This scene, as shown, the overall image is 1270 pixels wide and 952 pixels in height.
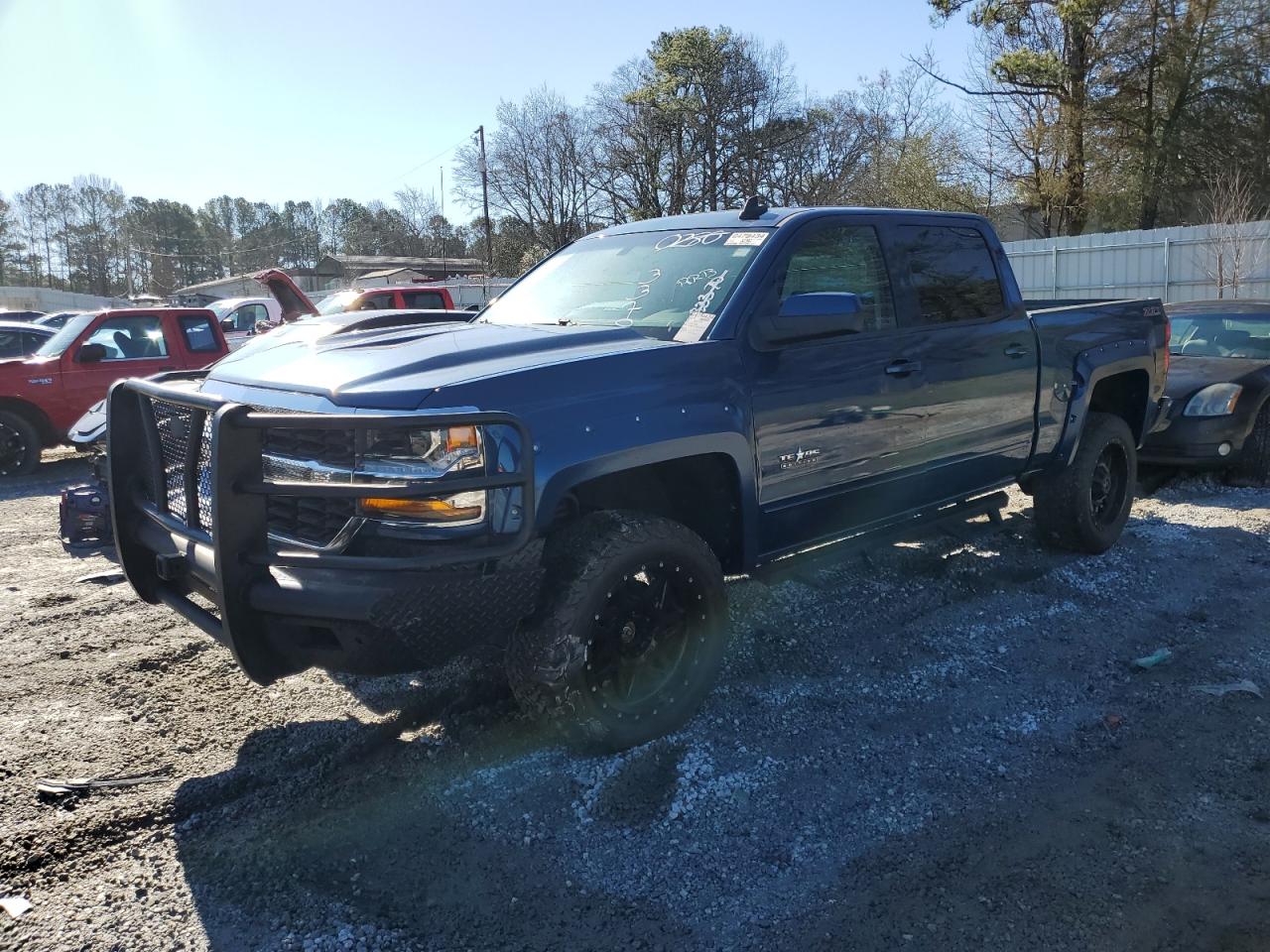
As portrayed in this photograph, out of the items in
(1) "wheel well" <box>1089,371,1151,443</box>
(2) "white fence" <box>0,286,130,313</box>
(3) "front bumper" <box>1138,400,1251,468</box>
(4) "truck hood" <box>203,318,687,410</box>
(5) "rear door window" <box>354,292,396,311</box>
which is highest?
(2) "white fence" <box>0,286,130,313</box>

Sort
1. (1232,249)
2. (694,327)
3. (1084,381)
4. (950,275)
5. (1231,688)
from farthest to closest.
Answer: (1232,249) < (1084,381) < (950,275) < (1231,688) < (694,327)

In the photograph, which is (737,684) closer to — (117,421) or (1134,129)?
(117,421)

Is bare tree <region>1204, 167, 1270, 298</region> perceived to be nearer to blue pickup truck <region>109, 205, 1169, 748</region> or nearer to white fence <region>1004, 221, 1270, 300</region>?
white fence <region>1004, 221, 1270, 300</region>

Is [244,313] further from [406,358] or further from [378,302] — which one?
[406,358]

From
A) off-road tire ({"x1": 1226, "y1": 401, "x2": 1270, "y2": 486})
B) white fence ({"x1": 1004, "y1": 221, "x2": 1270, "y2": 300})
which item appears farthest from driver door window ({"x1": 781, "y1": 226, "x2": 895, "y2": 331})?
white fence ({"x1": 1004, "y1": 221, "x2": 1270, "y2": 300})

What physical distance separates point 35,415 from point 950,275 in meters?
9.52

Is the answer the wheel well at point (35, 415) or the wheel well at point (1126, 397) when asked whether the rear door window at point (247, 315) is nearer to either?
the wheel well at point (35, 415)

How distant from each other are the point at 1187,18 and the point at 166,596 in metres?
29.3

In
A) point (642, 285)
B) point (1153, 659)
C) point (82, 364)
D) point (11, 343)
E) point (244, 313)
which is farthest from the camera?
point (244, 313)

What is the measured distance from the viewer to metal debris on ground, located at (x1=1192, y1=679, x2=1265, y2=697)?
13.4ft

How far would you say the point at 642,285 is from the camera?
14.1 feet

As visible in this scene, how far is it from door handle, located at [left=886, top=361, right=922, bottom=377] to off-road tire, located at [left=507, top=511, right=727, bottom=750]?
54.3 inches

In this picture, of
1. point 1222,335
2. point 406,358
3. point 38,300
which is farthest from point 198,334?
point 38,300

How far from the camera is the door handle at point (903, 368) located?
444 centimetres
